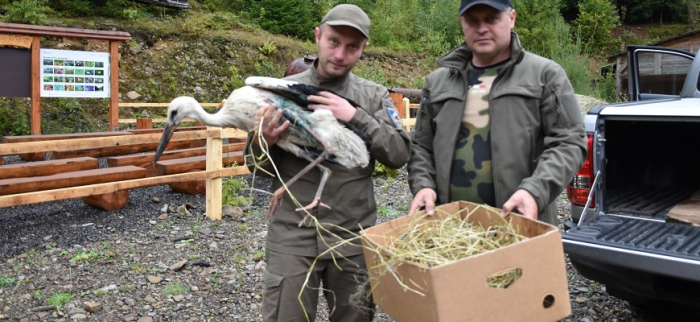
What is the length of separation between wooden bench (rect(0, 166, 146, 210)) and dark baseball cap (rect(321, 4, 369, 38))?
177 inches

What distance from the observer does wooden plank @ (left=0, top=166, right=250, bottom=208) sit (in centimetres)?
537

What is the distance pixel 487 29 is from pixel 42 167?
5.71 metres

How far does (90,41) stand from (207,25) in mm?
4008

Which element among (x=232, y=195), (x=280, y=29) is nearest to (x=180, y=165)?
(x=232, y=195)

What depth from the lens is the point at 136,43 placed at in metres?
16.2

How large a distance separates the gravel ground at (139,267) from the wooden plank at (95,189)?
490mm

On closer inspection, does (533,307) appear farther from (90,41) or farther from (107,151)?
(90,41)

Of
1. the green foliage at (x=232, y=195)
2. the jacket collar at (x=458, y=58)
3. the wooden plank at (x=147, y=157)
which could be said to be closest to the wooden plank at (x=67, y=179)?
the wooden plank at (x=147, y=157)

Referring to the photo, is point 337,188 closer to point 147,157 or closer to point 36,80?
point 147,157

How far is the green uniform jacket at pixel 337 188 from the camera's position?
2.82 metres

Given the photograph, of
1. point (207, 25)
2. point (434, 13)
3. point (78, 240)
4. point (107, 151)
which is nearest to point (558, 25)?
point (434, 13)

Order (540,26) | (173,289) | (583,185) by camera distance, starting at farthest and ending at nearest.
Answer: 1. (540,26)
2. (173,289)
3. (583,185)

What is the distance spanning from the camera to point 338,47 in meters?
2.80

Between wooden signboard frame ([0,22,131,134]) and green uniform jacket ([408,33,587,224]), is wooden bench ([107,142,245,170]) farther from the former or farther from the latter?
green uniform jacket ([408,33,587,224])
